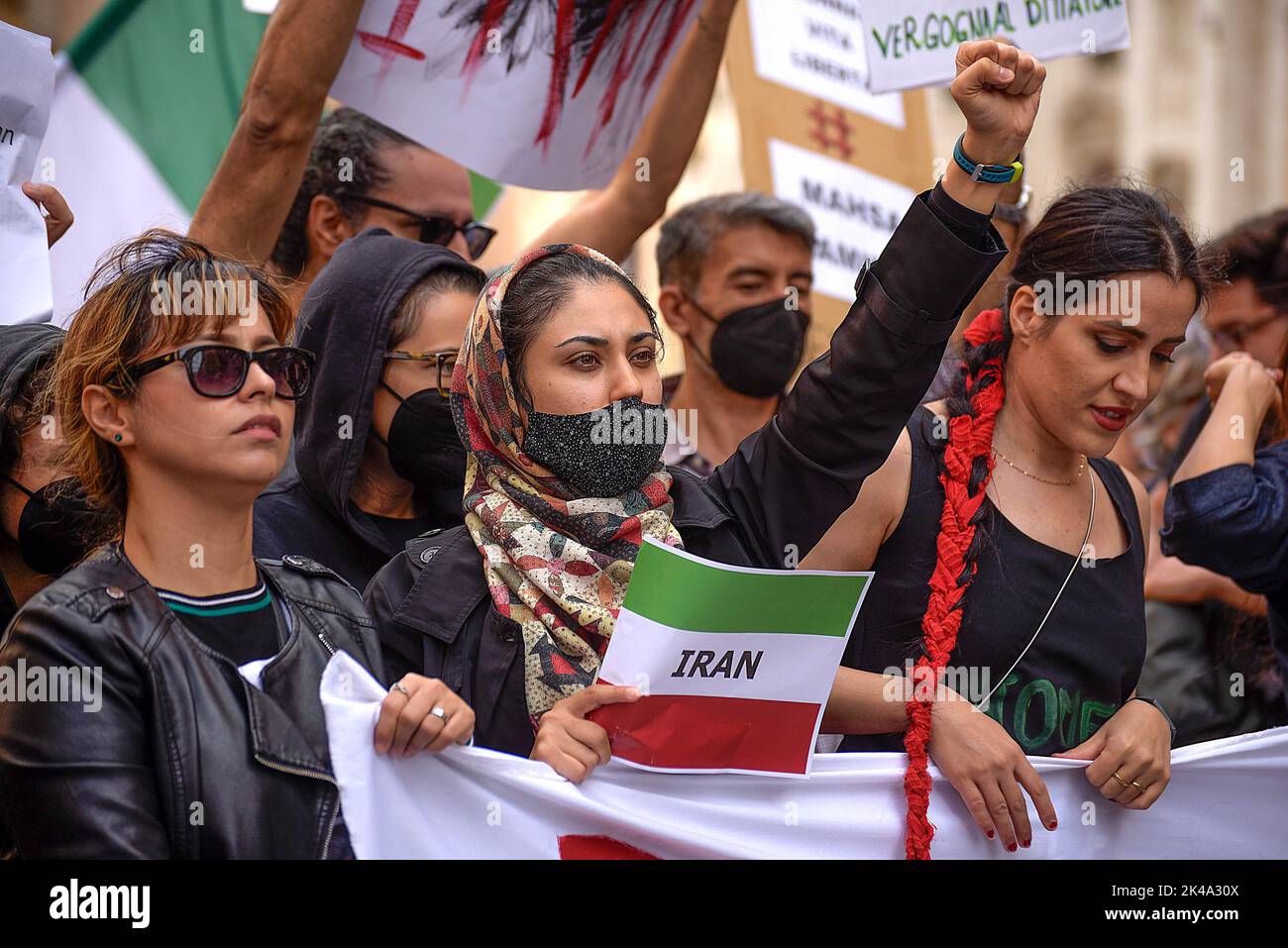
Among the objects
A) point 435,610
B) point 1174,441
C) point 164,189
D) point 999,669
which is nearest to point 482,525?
point 435,610

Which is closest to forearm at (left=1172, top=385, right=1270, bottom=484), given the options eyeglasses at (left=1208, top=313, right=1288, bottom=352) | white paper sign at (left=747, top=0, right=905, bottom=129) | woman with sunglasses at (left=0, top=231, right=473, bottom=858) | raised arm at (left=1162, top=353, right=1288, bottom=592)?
raised arm at (left=1162, top=353, right=1288, bottom=592)

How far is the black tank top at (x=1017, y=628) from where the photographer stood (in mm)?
2822

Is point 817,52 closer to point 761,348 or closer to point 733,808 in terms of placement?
point 761,348

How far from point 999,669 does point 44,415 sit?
5.93 feet

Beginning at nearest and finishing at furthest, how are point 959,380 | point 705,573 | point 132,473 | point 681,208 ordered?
point 705,573 < point 132,473 < point 959,380 < point 681,208

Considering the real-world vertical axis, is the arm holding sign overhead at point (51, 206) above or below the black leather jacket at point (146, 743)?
above

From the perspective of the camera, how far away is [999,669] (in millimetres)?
2824

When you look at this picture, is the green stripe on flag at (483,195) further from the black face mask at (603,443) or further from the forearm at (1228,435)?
the black face mask at (603,443)

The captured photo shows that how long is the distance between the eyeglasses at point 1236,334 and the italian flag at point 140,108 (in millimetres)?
3023

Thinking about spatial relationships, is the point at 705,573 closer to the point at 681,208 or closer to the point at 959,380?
the point at 959,380

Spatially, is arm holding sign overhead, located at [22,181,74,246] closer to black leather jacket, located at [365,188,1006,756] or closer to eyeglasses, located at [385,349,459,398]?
eyeglasses, located at [385,349,459,398]

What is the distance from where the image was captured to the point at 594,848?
8.28ft

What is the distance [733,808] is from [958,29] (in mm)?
2793

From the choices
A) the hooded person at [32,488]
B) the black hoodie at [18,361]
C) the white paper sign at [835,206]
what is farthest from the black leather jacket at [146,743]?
the white paper sign at [835,206]
